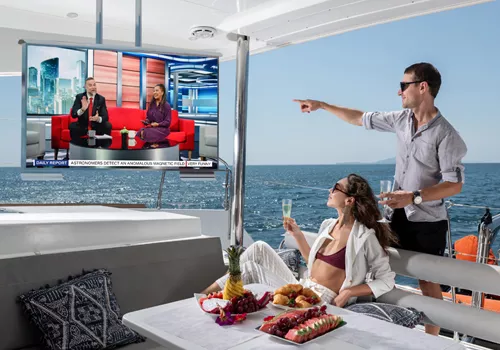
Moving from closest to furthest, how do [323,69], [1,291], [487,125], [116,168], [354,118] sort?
1. [1,291]
2. [354,118]
3. [116,168]
4. [487,125]
5. [323,69]

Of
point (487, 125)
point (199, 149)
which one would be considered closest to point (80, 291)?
point (199, 149)

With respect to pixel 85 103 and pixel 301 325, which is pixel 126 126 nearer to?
pixel 85 103

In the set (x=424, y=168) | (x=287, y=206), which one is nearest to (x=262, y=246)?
(x=287, y=206)

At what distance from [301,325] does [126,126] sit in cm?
252

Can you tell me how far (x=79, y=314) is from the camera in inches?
90.2

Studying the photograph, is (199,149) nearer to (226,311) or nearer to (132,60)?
(132,60)

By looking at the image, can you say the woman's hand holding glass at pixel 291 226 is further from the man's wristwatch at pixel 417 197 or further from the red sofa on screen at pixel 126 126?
the red sofa on screen at pixel 126 126

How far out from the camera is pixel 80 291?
2.35m

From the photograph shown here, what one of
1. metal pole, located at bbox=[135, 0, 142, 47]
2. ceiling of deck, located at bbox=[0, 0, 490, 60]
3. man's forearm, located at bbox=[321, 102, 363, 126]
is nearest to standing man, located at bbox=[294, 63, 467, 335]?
man's forearm, located at bbox=[321, 102, 363, 126]

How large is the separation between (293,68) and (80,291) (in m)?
34.0

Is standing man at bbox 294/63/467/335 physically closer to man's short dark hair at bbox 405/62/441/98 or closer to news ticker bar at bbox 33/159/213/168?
man's short dark hair at bbox 405/62/441/98

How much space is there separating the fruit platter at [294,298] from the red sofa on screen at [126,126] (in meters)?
2.05

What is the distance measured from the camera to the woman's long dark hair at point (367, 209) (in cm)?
281

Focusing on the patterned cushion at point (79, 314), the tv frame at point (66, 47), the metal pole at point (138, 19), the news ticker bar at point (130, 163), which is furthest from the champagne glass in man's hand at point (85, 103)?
the patterned cushion at point (79, 314)
